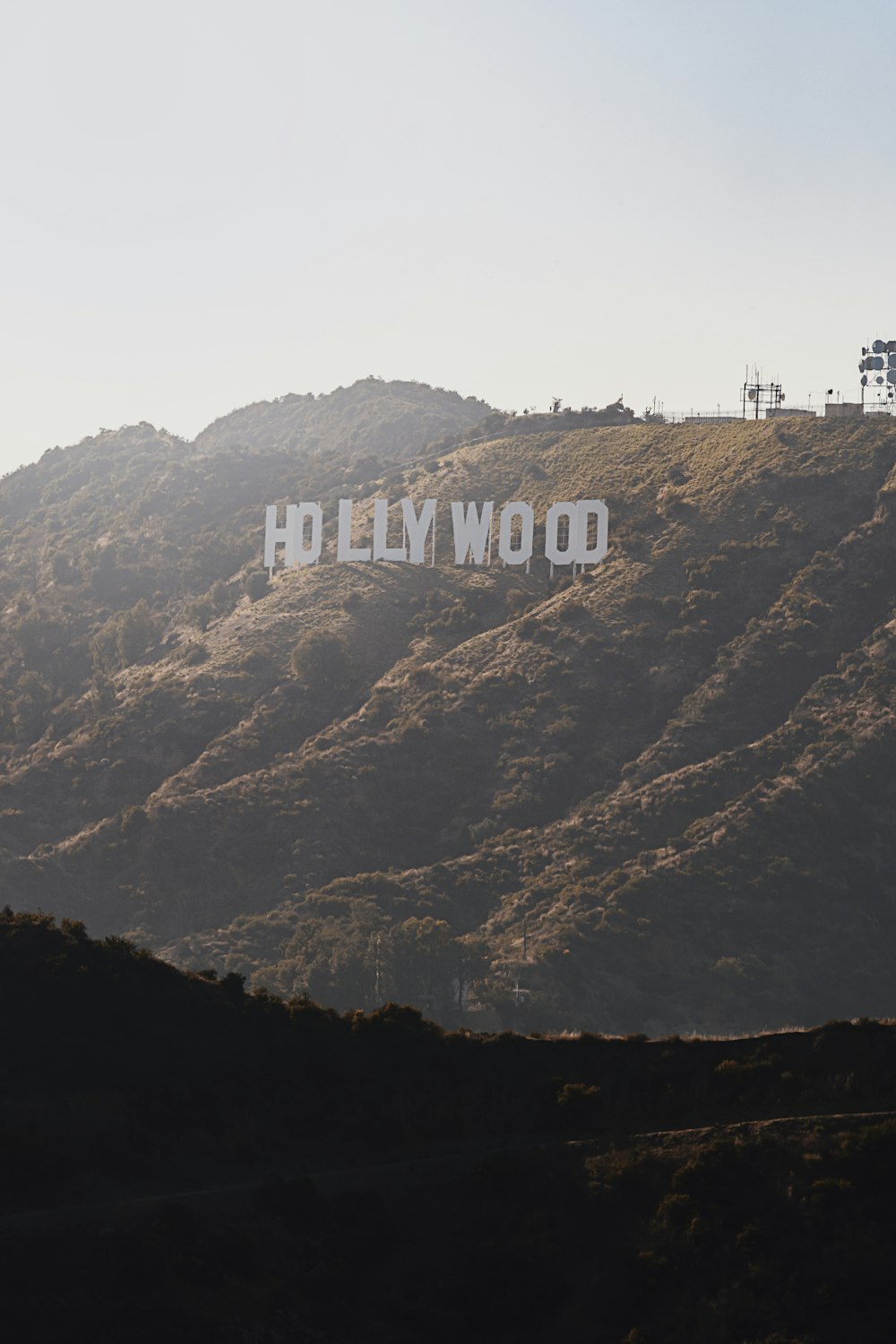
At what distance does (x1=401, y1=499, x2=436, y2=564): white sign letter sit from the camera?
133 meters

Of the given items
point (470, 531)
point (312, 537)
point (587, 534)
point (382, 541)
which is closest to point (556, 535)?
point (587, 534)

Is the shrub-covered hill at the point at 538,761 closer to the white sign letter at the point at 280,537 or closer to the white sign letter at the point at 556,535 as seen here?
the white sign letter at the point at 556,535

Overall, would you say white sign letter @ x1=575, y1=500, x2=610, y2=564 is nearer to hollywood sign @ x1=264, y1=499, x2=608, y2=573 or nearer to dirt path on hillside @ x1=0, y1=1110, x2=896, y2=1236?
hollywood sign @ x1=264, y1=499, x2=608, y2=573

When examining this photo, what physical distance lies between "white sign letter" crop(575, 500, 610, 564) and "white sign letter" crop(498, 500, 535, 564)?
5522mm

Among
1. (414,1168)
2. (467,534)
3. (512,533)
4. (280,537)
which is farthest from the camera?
(280,537)

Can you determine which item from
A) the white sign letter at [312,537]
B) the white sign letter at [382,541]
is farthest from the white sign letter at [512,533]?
the white sign letter at [312,537]

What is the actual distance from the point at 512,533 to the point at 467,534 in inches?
148

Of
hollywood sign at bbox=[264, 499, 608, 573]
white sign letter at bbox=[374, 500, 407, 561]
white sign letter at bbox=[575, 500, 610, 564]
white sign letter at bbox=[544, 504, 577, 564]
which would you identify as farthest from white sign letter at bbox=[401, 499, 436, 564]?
white sign letter at bbox=[575, 500, 610, 564]

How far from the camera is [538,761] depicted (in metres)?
112

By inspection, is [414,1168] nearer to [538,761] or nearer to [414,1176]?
[414,1176]

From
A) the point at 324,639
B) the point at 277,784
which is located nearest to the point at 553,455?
the point at 324,639

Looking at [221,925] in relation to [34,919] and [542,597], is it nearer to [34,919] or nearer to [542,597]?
[542,597]

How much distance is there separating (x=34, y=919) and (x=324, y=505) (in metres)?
112

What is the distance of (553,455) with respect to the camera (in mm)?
143125
